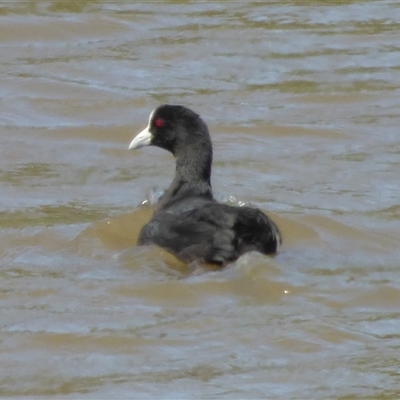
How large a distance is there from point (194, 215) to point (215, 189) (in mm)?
2324

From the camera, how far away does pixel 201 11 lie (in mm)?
15289

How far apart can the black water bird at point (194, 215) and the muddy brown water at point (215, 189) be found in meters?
0.13

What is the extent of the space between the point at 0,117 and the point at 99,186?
79.6 inches

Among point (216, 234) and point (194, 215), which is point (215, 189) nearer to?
point (194, 215)

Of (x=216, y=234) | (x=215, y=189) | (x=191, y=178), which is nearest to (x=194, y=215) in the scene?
(x=216, y=234)

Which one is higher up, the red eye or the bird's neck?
the red eye

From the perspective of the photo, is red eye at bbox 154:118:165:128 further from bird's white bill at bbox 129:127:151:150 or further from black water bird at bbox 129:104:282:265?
bird's white bill at bbox 129:127:151:150

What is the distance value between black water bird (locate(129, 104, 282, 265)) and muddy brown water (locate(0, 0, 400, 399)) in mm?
126

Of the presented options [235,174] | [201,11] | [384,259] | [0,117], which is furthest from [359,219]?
[201,11]

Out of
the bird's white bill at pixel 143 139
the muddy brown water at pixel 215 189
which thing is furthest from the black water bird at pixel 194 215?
the muddy brown water at pixel 215 189

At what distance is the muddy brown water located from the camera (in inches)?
263

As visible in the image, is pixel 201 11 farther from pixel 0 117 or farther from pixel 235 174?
pixel 235 174

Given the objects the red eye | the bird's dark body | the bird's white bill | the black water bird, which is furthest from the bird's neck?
the bird's dark body

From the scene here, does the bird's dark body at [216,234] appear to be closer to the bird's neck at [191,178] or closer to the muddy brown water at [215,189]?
the muddy brown water at [215,189]
